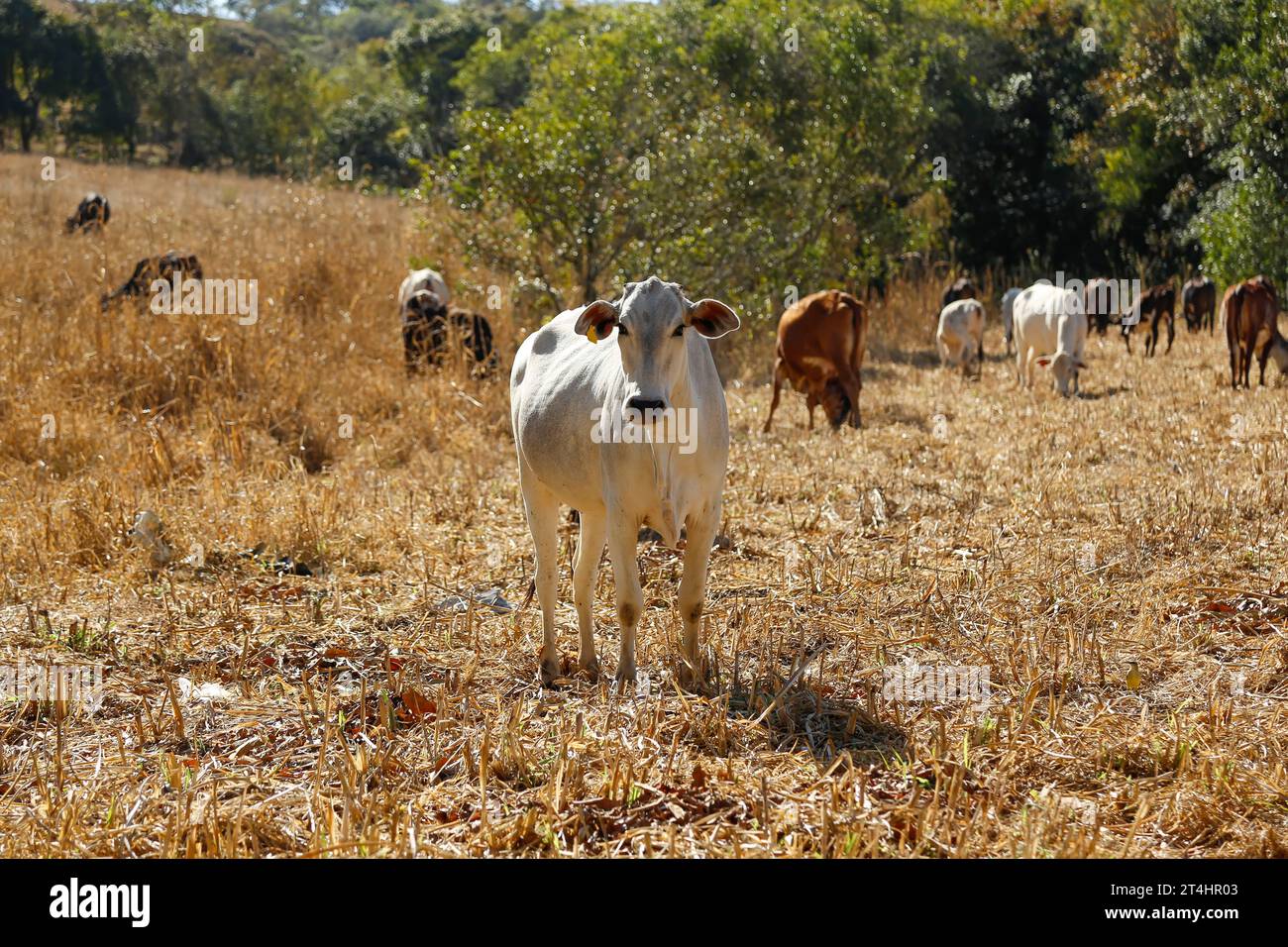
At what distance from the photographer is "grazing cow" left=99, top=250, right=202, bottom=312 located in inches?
507

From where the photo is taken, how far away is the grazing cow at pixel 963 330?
49.5ft

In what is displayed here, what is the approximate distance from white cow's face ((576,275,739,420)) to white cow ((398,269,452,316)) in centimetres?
991

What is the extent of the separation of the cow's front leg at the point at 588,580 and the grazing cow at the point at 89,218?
12.9 meters

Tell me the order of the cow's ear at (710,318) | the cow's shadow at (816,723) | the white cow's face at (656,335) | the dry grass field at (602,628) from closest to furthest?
1. the dry grass field at (602,628)
2. the cow's shadow at (816,723)
3. the white cow's face at (656,335)
4. the cow's ear at (710,318)

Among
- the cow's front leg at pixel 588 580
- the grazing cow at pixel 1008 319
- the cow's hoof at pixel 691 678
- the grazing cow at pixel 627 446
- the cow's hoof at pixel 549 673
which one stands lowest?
the cow's hoof at pixel 549 673

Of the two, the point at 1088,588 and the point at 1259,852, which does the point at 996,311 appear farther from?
the point at 1259,852

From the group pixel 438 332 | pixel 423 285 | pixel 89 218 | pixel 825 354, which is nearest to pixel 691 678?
pixel 825 354

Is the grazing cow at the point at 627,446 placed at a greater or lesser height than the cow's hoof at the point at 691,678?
greater

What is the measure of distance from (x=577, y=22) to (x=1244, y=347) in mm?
32417

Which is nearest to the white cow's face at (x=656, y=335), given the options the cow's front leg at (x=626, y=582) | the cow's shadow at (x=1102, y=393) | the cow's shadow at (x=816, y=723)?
the cow's front leg at (x=626, y=582)

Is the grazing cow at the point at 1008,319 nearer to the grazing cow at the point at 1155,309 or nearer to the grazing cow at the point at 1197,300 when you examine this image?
the grazing cow at the point at 1155,309

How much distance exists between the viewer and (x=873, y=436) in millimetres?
10477
